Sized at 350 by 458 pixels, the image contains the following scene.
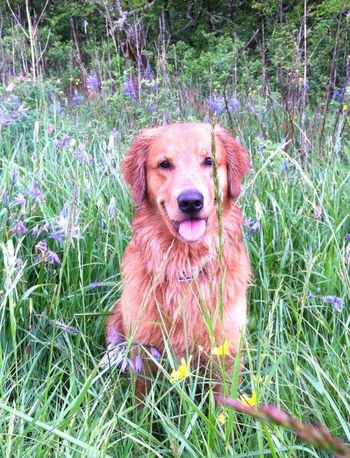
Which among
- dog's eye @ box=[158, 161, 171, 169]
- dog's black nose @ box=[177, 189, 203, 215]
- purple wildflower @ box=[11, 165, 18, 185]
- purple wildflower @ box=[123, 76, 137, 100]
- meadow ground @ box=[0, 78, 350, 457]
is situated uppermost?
A: purple wildflower @ box=[123, 76, 137, 100]

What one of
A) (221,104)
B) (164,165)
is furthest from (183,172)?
(221,104)

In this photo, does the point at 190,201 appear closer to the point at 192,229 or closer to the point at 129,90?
the point at 192,229

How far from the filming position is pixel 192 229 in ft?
7.50

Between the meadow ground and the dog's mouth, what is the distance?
0.27 metres

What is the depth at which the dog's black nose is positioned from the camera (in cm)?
216

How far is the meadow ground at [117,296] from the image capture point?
60.9 inches

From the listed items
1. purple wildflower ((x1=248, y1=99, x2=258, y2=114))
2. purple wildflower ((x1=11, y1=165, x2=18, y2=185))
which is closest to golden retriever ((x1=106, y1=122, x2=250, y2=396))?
purple wildflower ((x1=11, y1=165, x2=18, y2=185))

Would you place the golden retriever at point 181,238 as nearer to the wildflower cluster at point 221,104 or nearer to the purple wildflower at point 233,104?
the wildflower cluster at point 221,104

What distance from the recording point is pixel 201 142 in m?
2.47

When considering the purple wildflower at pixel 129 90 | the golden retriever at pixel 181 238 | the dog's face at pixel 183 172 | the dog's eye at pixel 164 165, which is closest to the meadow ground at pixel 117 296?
the golden retriever at pixel 181 238

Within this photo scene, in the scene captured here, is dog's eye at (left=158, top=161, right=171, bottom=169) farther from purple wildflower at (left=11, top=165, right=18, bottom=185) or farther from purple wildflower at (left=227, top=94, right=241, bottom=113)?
purple wildflower at (left=227, top=94, right=241, bottom=113)

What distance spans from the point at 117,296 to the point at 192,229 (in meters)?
0.77

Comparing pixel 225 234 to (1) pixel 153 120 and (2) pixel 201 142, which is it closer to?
(2) pixel 201 142

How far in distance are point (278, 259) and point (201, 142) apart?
828mm
